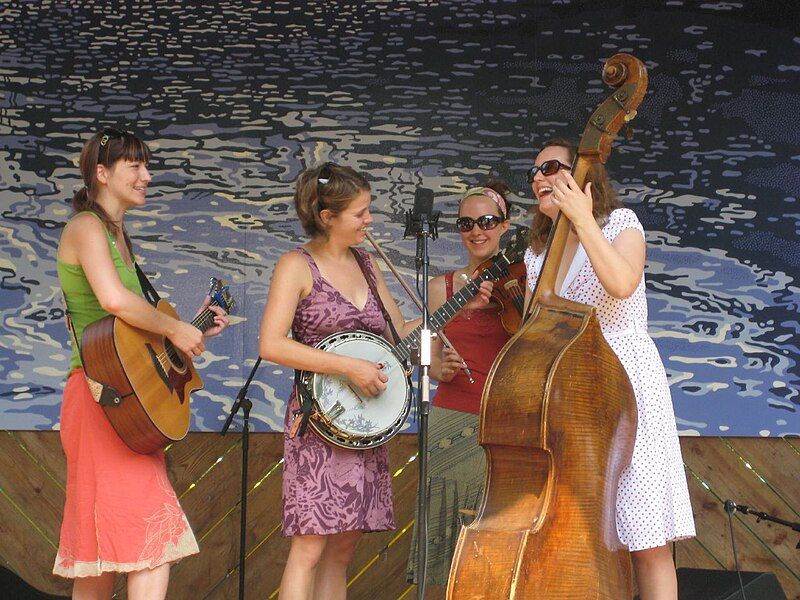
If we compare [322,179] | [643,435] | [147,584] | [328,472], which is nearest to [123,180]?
[322,179]

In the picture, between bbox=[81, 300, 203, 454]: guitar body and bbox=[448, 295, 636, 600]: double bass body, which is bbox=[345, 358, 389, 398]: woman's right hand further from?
bbox=[448, 295, 636, 600]: double bass body

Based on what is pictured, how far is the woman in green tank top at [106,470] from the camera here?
314cm

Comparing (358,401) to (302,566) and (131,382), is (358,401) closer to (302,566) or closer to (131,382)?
(302,566)

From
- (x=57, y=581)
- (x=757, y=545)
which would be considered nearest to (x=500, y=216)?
(x=757, y=545)

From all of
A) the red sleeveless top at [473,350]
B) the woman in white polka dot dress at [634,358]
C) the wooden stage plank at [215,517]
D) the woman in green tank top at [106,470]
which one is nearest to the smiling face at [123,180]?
the woman in green tank top at [106,470]

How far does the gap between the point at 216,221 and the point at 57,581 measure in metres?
1.85

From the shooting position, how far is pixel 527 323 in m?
2.67

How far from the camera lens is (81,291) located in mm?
3332

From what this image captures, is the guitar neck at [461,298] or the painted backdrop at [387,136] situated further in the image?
the painted backdrop at [387,136]

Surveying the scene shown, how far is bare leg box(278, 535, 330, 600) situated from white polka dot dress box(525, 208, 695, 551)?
1098 mm

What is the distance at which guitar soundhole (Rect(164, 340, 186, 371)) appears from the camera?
3465mm

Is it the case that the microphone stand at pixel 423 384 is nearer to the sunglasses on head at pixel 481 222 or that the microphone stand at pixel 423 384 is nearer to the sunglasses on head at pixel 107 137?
the sunglasses on head at pixel 481 222

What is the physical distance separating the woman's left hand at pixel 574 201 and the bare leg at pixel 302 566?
1.39 m

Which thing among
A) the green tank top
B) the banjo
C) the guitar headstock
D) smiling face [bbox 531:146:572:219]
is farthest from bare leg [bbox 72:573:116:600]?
smiling face [bbox 531:146:572:219]
